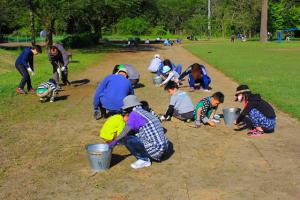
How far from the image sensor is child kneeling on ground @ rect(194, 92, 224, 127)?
9.97 m

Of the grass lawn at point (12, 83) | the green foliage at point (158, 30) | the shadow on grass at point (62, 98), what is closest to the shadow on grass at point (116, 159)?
the grass lawn at point (12, 83)

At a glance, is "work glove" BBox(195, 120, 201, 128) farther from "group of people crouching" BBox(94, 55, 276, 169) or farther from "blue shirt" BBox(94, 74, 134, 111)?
"blue shirt" BBox(94, 74, 134, 111)

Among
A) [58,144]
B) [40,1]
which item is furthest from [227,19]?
[58,144]

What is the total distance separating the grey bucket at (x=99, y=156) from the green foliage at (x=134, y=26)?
83988 mm

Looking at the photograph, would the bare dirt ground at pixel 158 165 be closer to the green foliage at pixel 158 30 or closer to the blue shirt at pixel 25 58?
the blue shirt at pixel 25 58

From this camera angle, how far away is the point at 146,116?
702cm

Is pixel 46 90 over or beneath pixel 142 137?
beneath

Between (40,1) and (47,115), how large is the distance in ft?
80.6

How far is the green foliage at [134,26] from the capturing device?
90.2m

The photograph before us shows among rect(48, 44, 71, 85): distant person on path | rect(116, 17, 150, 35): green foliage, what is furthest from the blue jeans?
rect(116, 17, 150, 35): green foliage

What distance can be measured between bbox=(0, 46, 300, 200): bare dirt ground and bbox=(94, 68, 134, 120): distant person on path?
0.59m

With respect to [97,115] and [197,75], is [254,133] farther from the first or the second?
[197,75]

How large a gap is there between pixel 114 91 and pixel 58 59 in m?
7.52

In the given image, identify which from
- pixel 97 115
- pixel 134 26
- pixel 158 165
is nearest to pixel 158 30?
pixel 134 26
